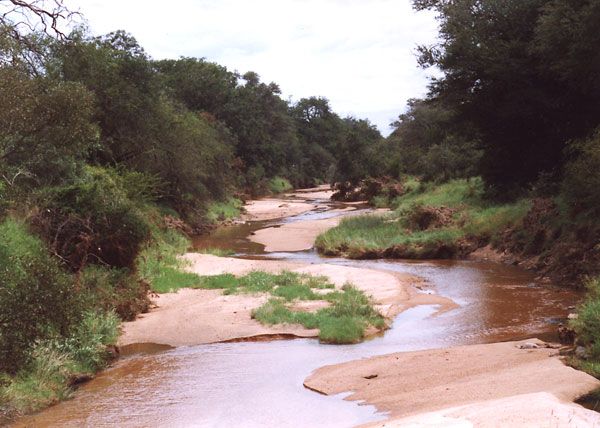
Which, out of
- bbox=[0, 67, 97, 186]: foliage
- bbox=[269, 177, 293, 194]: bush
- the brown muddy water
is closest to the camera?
the brown muddy water

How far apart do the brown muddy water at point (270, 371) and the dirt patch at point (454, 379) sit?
1.37 feet

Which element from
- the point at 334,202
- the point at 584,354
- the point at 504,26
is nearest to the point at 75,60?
the point at 504,26

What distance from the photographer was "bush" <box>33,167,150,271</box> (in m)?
14.7

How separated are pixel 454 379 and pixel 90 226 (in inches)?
387

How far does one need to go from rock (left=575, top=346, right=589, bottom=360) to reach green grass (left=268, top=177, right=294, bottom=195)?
6385 centimetres

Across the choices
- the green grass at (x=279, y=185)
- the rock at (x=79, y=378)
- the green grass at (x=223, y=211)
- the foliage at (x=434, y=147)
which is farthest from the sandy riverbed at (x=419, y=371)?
the green grass at (x=279, y=185)

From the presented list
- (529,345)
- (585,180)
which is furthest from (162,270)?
(585,180)

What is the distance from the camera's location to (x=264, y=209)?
51.8 m

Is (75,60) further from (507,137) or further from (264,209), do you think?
(264,209)

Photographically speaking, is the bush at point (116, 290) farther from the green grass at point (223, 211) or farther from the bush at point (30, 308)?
the green grass at point (223, 211)

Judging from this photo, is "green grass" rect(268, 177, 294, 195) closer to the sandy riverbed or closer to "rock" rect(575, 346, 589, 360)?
the sandy riverbed

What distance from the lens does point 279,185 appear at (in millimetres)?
77625

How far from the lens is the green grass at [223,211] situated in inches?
1604

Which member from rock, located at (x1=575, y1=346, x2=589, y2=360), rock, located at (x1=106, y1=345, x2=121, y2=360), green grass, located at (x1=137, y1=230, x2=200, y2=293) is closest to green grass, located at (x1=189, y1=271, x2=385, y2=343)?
green grass, located at (x1=137, y1=230, x2=200, y2=293)
